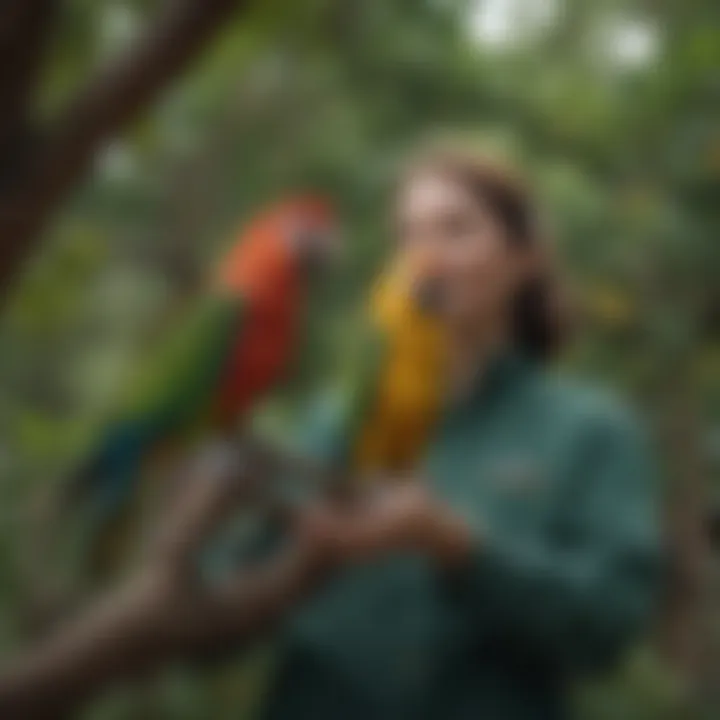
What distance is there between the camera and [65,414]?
30.4 inches

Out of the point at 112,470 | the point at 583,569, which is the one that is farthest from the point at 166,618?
the point at 583,569

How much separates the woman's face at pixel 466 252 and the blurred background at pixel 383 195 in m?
0.03

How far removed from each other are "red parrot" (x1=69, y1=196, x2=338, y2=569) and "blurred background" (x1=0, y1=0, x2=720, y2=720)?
0.02m

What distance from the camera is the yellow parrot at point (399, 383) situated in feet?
2.37

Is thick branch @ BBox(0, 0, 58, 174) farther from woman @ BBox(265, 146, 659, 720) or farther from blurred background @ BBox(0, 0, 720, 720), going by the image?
woman @ BBox(265, 146, 659, 720)

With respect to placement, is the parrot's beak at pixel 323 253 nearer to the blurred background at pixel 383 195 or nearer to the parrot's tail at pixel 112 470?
the blurred background at pixel 383 195

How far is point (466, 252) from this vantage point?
73 centimetres

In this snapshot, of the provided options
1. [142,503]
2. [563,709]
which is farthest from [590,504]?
[142,503]

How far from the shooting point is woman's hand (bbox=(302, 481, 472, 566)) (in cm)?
69

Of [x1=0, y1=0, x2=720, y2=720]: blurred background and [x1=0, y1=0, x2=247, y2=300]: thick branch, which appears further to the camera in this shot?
[x1=0, y1=0, x2=720, y2=720]: blurred background

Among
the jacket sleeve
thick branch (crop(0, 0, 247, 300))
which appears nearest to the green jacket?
the jacket sleeve

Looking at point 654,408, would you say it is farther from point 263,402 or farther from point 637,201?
point 263,402

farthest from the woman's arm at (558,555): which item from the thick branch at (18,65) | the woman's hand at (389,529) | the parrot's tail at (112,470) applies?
the thick branch at (18,65)

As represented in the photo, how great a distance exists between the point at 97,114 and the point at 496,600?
287 millimetres
